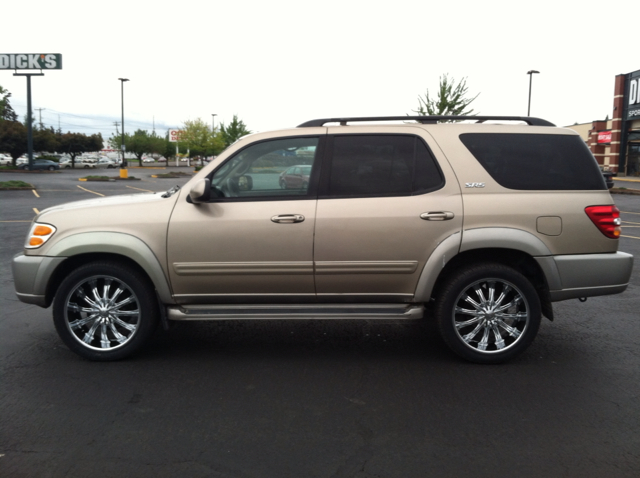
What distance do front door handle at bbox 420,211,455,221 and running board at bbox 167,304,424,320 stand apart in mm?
732

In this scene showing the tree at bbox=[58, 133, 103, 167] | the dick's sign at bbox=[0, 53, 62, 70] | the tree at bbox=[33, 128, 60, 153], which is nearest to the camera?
the dick's sign at bbox=[0, 53, 62, 70]

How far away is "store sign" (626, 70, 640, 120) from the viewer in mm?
44438

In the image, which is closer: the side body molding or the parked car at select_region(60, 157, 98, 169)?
the side body molding

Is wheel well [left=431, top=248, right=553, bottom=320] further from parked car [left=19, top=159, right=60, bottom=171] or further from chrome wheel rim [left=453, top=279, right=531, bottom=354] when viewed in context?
parked car [left=19, top=159, right=60, bottom=171]

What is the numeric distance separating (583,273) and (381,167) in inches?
73.2

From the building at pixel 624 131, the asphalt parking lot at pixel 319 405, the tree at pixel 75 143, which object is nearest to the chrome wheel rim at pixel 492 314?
the asphalt parking lot at pixel 319 405

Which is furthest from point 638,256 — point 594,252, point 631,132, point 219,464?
point 631,132

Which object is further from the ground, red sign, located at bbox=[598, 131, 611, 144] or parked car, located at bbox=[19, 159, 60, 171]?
red sign, located at bbox=[598, 131, 611, 144]

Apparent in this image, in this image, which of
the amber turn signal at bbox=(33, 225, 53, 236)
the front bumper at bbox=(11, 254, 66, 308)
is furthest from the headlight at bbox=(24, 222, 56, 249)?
the front bumper at bbox=(11, 254, 66, 308)

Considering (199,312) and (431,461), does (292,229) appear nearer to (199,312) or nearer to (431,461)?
(199,312)

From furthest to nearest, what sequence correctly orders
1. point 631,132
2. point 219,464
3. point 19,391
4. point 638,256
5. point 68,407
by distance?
point 631,132, point 638,256, point 19,391, point 68,407, point 219,464

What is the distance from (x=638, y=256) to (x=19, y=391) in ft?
31.3

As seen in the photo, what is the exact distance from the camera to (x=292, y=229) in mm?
4758

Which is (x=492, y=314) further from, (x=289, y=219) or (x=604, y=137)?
(x=604, y=137)
